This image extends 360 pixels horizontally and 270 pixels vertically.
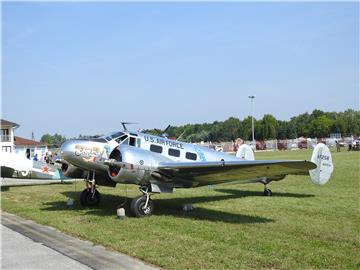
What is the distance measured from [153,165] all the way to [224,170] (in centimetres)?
200

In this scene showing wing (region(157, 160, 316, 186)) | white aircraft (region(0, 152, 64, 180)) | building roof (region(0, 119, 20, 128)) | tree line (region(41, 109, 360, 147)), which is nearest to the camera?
wing (region(157, 160, 316, 186))

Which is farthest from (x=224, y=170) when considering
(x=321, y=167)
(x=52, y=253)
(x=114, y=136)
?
(x=52, y=253)

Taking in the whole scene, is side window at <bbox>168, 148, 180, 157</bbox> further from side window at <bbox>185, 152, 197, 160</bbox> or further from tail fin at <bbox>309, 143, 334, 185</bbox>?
tail fin at <bbox>309, 143, 334, 185</bbox>

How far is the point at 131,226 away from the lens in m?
10.5

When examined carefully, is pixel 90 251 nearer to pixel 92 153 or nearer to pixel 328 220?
pixel 92 153

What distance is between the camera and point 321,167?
14.7 metres

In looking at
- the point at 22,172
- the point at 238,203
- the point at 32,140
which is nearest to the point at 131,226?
the point at 238,203

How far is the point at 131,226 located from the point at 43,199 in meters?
7.80

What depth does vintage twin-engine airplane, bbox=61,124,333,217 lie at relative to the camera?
11438 mm

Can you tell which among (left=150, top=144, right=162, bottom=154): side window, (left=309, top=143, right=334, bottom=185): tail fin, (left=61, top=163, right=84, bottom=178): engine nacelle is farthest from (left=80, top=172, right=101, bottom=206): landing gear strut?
(left=309, top=143, right=334, bottom=185): tail fin

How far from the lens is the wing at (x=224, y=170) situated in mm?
10484

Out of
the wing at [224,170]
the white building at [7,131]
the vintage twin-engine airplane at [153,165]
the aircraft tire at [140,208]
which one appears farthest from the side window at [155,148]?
the white building at [7,131]

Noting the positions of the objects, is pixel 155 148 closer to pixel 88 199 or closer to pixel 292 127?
pixel 88 199

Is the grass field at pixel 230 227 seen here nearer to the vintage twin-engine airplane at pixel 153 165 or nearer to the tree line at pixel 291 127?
Result: the vintage twin-engine airplane at pixel 153 165
